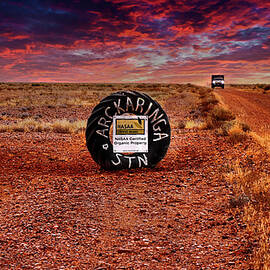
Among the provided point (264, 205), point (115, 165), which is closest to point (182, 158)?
point (115, 165)

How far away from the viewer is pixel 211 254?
294cm

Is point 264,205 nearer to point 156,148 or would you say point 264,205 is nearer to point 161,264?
point 161,264

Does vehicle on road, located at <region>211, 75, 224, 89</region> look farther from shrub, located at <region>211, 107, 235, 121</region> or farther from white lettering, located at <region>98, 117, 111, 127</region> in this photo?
white lettering, located at <region>98, 117, 111, 127</region>

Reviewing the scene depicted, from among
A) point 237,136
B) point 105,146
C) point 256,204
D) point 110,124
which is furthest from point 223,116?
point 256,204

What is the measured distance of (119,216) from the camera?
3.76m

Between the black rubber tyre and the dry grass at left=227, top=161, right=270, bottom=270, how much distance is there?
60.3 inches

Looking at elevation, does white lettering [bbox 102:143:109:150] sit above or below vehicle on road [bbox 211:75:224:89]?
below

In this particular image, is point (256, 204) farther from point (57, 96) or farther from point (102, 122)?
point (57, 96)

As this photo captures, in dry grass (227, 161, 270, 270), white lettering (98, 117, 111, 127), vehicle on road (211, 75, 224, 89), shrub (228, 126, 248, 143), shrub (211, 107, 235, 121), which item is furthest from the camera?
vehicle on road (211, 75, 224, 89)

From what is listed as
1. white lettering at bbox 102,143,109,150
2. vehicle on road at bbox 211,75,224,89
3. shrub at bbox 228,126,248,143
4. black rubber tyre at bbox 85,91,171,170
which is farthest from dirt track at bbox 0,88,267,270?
vehicle on road at bbox 211,75,224,89

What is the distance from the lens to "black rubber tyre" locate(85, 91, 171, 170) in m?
5.66

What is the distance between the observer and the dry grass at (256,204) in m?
2.82

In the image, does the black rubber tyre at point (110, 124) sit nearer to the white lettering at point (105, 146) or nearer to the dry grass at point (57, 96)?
the white lettering at point (105, 146)

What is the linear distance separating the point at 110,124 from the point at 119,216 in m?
2.37
